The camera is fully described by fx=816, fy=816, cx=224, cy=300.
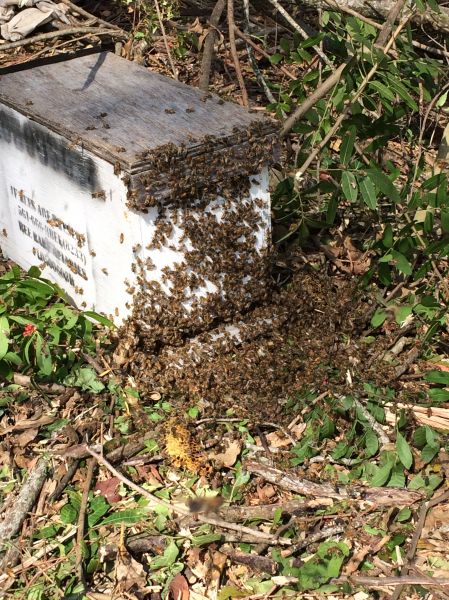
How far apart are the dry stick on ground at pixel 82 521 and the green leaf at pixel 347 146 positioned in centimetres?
210

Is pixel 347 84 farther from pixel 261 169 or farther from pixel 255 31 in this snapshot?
pixel 255 31

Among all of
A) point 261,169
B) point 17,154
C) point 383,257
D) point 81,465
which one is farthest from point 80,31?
point 81,465

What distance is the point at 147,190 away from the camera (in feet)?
14.1

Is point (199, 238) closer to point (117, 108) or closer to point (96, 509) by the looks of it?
point (117, 108)

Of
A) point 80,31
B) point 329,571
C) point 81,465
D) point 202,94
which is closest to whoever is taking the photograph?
point 329,571

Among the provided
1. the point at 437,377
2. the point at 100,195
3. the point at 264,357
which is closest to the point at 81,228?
the point at 100,195

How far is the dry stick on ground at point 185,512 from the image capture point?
3.86 m

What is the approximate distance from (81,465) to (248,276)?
1.46 m

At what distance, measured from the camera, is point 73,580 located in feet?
12.5

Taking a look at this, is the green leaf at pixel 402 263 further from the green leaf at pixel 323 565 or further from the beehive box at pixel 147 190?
the green leaf at pixel 323 565

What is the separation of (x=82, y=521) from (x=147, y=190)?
171cm

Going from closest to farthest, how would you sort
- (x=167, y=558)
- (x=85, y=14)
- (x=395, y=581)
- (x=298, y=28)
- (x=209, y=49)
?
1. (x=395, y=581)
2. (x=167, y=558)
3. (x=298, y=28)
4. (x=209, y=49)
5. (x=85, y=14)

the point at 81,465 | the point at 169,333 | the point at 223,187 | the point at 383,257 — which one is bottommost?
the point at 81,465

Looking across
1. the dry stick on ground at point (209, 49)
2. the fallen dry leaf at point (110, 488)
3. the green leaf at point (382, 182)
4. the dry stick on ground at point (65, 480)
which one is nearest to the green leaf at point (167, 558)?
the fallen dry leaf at point (110, 488)
